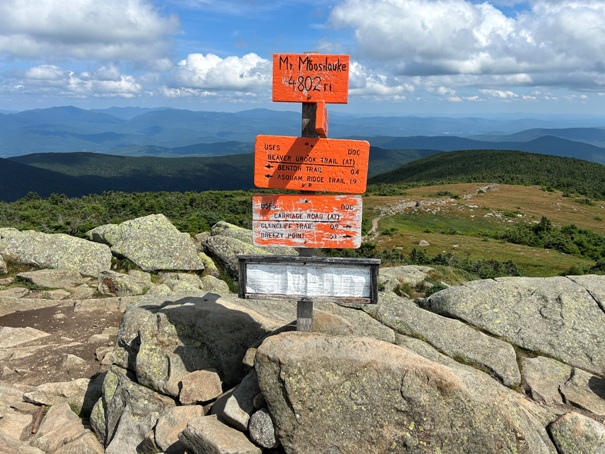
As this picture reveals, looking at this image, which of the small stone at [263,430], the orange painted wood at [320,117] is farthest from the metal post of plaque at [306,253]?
the small stone at [263,430]

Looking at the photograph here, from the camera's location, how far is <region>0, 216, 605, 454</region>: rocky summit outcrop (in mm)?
6652

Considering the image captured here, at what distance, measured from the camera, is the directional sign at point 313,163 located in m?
7.97

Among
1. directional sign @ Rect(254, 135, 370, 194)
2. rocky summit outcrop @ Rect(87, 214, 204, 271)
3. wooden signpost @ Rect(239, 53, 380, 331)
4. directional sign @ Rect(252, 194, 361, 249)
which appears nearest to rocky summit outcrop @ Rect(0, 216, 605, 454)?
wooden signpost @ Rect(239, 53, 380, 331)

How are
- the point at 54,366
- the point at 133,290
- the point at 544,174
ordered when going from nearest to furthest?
the point at 54,366
the point at 133,290
the point at 544,174

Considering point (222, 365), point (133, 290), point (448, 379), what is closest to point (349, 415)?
point (448, 379)

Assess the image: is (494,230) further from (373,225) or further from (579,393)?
(579,393)

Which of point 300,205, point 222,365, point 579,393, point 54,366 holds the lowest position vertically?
point 54,366

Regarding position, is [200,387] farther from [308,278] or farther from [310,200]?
[310,200]

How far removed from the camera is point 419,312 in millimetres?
12750

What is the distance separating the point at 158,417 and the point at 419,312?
25.8 feet

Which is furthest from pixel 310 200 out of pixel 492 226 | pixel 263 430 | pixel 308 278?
pixel 492 226

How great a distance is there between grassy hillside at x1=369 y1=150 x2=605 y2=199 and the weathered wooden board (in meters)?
103

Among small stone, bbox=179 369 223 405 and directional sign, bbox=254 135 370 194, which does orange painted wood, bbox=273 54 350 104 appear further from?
small stone, bbox=179 369 223 405

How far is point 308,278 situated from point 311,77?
150 inches
